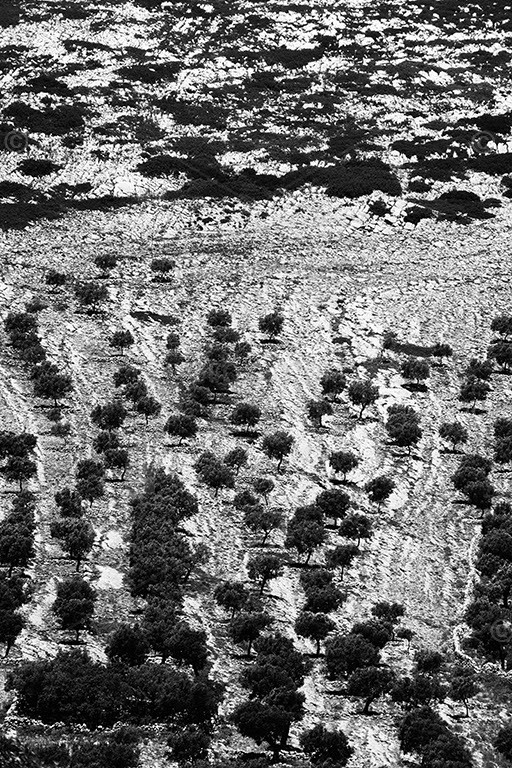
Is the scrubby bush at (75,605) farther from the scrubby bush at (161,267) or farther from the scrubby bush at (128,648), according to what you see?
the scrubby bush at (161,267)

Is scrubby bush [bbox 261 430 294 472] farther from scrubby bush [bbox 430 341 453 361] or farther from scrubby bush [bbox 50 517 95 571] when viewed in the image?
scrubby bush [bbox 430 341 453 361]

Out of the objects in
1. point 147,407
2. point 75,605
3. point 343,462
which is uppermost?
point 75,605

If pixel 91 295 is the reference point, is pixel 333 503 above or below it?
below

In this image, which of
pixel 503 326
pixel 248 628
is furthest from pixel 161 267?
pixel 248 628

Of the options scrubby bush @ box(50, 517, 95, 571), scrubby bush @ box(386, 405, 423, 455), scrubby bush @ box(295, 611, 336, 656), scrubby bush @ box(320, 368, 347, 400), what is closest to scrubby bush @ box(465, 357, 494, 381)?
scrubby bush @ box(386, 405, 423, 455)

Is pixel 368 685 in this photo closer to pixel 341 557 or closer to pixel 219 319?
pixel 341 557

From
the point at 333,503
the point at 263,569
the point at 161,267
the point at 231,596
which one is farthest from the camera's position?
the point at 161,267

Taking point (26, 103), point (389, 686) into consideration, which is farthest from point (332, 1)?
point (389, 686)

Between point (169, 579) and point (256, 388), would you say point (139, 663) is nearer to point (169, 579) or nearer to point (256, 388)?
point (169, 579)

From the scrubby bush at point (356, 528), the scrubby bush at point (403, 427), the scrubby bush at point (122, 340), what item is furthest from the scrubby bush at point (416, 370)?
the scrubby bush at point (356, 528)
